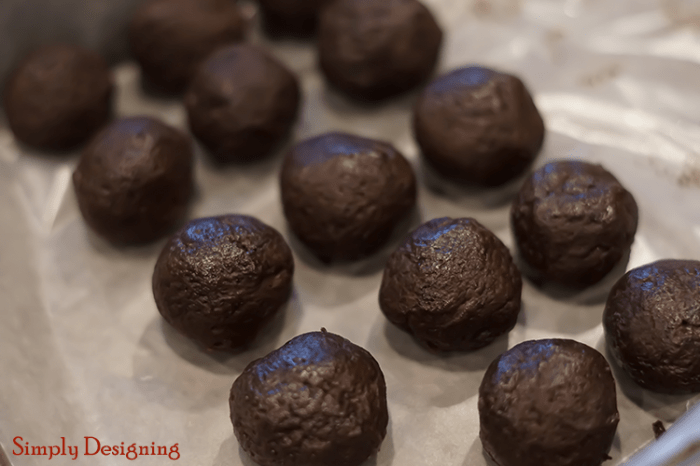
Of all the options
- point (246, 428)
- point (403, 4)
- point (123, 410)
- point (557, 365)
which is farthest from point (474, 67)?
point (123, 410)

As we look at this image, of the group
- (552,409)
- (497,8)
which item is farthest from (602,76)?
(552,409)

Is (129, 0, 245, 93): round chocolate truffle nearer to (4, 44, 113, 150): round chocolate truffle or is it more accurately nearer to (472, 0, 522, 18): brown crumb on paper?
(4, 44, 113, 150): round chocolate truffle

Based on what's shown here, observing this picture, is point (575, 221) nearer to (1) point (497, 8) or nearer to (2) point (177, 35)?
(1) point (497, 8)

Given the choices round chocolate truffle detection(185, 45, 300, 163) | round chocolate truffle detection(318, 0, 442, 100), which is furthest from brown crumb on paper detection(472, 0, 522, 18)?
round chocolate truffle detection(185, 45, 300, 163)

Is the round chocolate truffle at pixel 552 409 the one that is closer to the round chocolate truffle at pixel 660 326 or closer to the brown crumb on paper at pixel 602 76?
the round chocolate truffle at pixel 660 326

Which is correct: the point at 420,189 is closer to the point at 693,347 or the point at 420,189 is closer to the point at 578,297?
the point at 578,297

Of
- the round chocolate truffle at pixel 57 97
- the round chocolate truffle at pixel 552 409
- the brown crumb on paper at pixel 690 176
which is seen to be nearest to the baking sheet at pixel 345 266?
the brown crumb on paper at pixel 690 176
